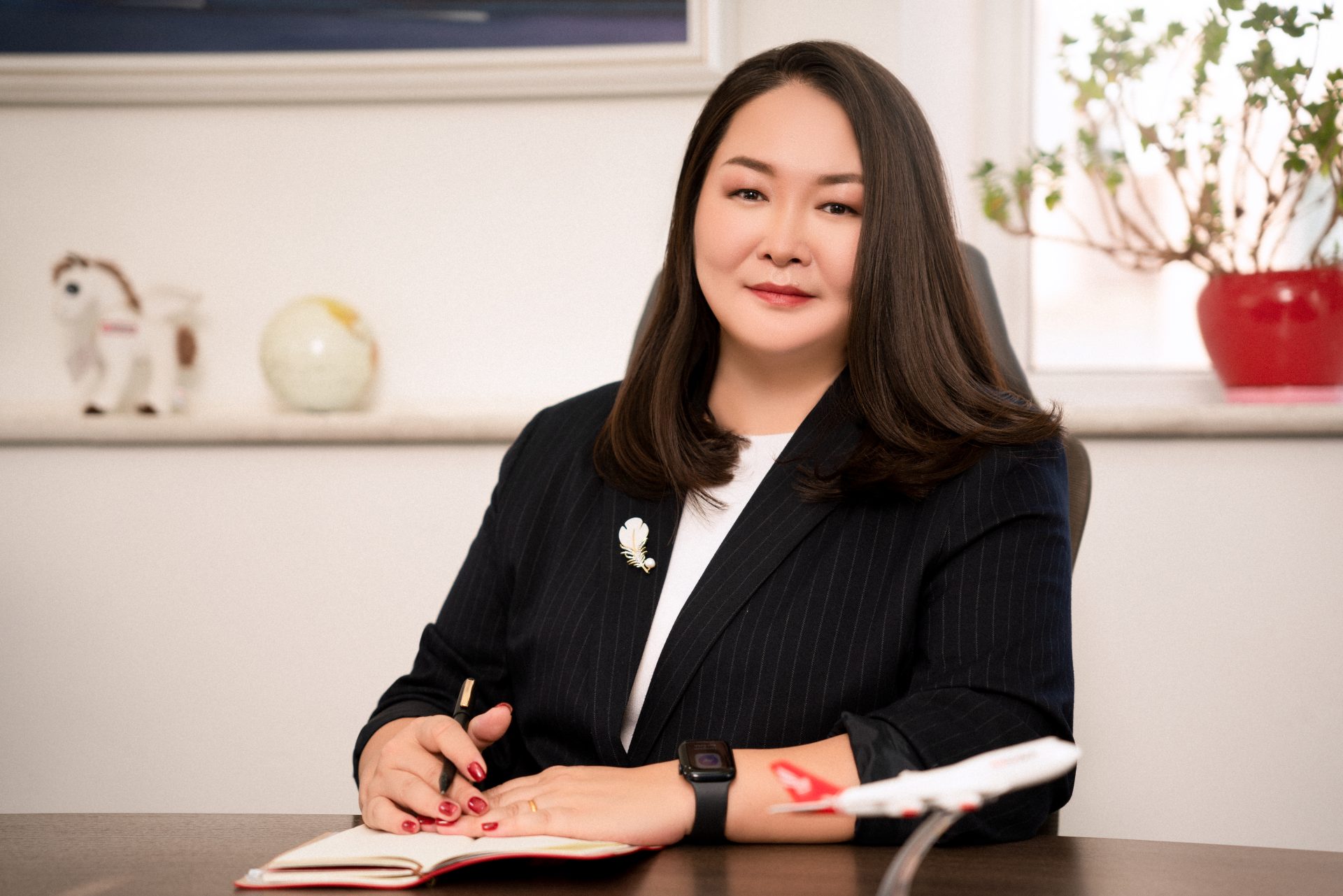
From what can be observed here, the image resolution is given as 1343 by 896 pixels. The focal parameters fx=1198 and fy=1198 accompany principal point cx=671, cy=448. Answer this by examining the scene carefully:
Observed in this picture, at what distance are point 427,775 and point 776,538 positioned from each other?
0.41 metres

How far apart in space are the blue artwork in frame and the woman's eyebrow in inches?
39.3

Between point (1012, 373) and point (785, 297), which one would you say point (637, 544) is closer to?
point (785, 297)

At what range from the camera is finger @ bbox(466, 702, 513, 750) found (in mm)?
1080

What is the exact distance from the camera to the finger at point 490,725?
42.5 inches

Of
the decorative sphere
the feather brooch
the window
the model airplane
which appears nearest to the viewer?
the model airplane

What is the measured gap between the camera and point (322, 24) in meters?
2.32

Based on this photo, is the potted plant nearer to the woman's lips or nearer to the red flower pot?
the red flower pot

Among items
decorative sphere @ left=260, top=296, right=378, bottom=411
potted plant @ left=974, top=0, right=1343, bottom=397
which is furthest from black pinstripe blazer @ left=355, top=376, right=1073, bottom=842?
potted plant @ left=974, top=0, right=1343, bottom=397

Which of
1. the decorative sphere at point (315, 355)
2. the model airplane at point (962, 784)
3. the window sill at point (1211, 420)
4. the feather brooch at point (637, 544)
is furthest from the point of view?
the decorative sphere at point (315, 355)

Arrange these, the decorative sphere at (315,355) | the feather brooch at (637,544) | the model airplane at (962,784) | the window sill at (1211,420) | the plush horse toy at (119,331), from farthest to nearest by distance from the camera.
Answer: the plush horse toy at (119,331) < the decorative sphere at (315,355) < the window sill at (1211,420) < the feather brooch at (637,544) < the model airplane at (962,784)

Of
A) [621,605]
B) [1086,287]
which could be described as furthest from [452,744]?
[1086,287]

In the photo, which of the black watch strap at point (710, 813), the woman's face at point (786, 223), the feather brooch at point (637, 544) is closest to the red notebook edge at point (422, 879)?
the black watch strap at point (710, 813)

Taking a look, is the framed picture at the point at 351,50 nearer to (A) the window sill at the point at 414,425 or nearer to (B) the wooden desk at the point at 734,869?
(A) the window sill at the point at 414,425

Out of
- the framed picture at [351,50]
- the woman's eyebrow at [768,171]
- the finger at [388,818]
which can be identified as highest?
the framed picture at [351,50]
